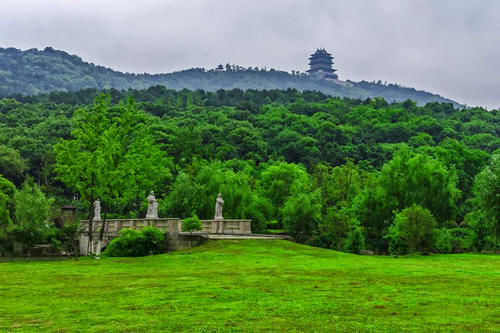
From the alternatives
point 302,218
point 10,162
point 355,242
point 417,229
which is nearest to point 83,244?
point 302,218

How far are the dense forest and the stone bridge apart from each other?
2675mm

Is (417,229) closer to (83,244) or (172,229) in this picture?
(172,229)

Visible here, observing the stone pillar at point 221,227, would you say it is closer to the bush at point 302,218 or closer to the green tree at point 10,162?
the bush at point 302,218

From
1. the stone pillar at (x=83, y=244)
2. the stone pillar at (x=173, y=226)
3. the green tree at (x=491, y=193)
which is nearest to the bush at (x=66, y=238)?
the stone pillar at (x=83, y=244)

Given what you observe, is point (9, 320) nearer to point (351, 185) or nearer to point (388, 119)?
point (351, 185)

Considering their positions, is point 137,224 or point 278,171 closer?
point 137,224

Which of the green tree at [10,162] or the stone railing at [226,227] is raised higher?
the green tree at [10,162]

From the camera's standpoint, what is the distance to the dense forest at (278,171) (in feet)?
114

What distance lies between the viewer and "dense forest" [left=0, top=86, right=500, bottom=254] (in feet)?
114

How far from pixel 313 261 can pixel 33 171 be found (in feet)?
216

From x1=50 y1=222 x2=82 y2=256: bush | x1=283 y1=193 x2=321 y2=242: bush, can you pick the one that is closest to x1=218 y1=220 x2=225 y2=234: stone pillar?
x1=283 y1=193 x2=321 y2=242: bush

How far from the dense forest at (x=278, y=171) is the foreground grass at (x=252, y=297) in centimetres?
1217

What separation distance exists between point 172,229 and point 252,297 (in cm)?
1973

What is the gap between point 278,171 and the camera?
203ft
